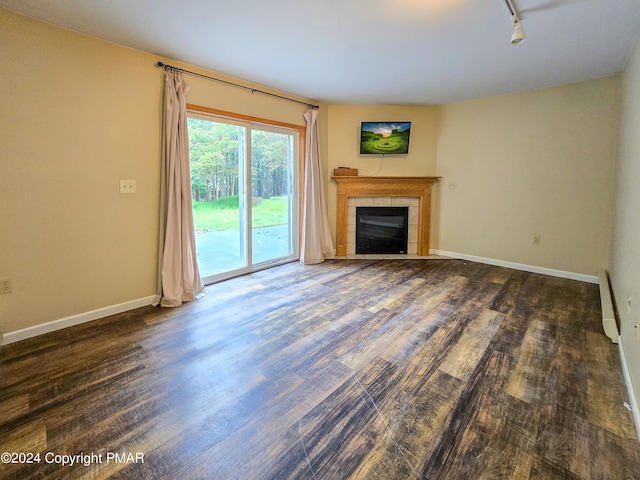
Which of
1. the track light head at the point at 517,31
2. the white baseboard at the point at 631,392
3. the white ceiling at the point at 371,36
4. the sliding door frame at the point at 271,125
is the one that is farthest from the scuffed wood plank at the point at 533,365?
the sliding door frame at the point at 271,125

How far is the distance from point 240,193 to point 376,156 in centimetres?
247

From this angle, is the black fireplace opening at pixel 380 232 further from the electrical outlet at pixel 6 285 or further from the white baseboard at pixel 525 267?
the electrical outlet at pixel 6 285

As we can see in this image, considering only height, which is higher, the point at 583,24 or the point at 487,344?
the point at 583,24

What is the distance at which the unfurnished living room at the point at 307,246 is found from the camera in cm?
151

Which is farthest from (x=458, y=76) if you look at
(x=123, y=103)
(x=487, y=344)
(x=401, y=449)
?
(x=401, y=449)

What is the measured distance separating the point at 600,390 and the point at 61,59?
458 cm

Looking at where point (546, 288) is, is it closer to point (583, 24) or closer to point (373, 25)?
point (583, 24)

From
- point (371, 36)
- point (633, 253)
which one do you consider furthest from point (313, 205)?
point (633, 253)

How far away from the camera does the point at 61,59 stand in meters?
2.47

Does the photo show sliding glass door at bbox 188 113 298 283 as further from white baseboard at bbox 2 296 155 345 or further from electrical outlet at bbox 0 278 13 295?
electrical outlet at bbox 0 278 13 295

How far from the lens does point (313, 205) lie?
185 inches

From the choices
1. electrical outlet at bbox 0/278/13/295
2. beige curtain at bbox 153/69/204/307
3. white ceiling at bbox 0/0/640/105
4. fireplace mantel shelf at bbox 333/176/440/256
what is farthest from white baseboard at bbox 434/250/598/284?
electrical outlet at bbox 0/278/13/295

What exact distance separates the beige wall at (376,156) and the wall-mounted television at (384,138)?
0.12m

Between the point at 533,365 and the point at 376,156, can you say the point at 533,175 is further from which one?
the point at 533,365
